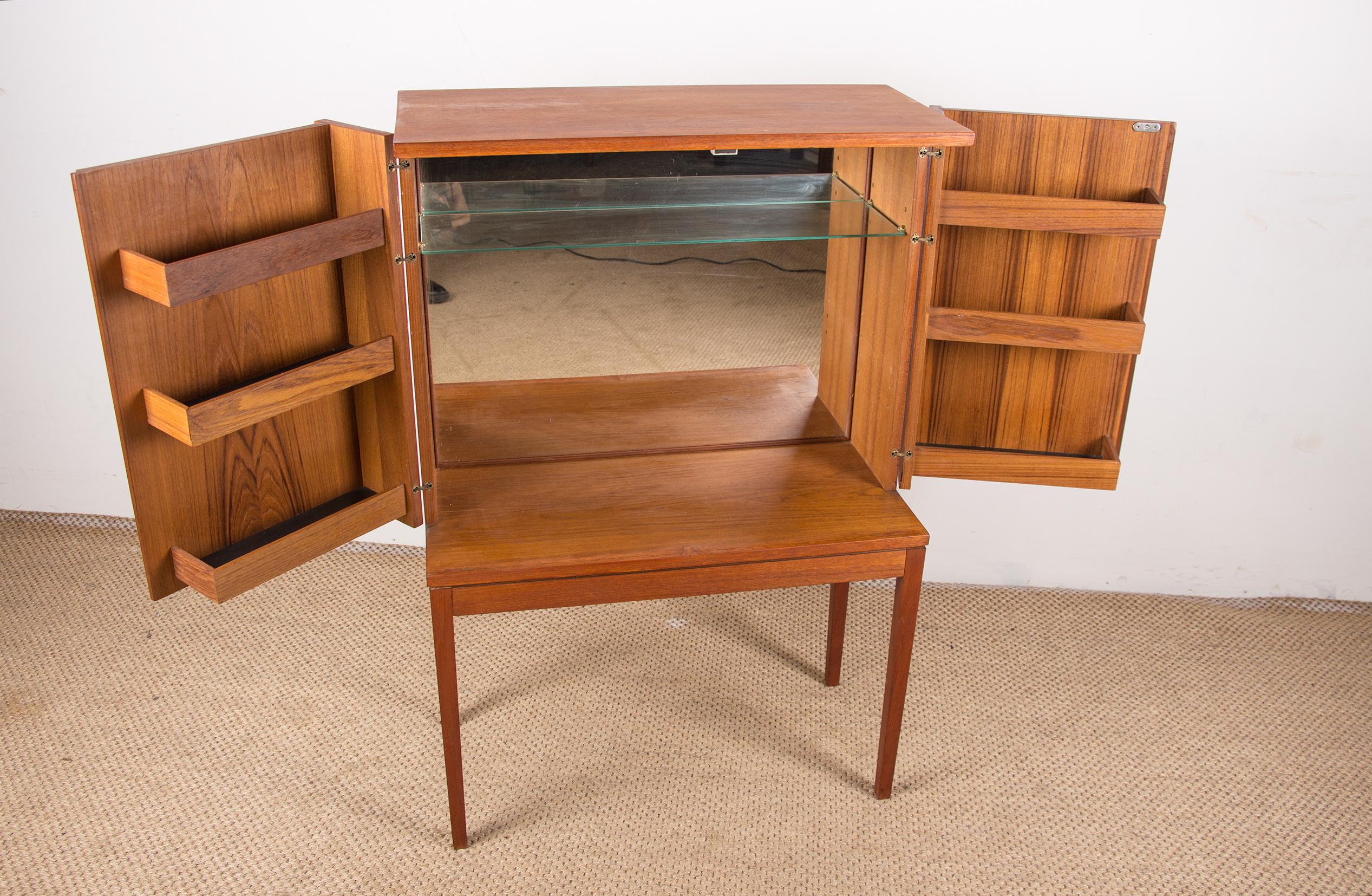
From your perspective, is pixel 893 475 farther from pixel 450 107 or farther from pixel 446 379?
pixel 450 107

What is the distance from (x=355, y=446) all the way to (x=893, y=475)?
82 cm

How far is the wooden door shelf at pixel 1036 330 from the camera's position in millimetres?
1662

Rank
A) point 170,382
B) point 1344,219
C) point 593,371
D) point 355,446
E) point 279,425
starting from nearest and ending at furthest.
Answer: point 170,382, point 279,425, point 355,446, point 593,371, point 1344,219

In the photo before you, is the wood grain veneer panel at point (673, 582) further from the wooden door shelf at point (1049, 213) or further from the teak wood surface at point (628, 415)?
the wooden door shelf at point (1049, 213)

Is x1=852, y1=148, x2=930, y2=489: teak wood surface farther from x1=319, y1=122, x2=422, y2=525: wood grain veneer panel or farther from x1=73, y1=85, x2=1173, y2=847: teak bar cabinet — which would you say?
x1=319, y1=122, x2=422, y2=525: wood grain veneer panel

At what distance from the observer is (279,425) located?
61.3 inches

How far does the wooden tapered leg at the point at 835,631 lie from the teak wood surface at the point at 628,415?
354mm

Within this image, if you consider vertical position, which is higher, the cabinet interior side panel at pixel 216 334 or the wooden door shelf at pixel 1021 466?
the cabinet interior side panel at pixel 216 334

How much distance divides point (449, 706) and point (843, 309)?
89 centimetres

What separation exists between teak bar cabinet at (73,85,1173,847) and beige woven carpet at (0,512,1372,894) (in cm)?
17

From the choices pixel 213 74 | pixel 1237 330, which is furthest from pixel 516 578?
pixel 1237 330

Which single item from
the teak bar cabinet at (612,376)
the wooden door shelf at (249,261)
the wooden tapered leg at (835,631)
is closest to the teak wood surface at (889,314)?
the teak bar cabinet at (612,376)

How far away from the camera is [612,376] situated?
1.91m

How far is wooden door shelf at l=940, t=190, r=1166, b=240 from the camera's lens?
1.61 m
